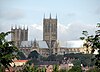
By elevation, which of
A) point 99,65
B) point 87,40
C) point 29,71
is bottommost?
point 29,71

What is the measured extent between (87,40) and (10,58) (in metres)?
4.01

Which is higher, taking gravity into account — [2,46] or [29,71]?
[2,46]

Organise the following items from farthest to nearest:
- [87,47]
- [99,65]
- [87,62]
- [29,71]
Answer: [87,62]
[29,71]
[99,65]
[87,47]

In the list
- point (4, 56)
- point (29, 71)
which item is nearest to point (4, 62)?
point (4, 56)

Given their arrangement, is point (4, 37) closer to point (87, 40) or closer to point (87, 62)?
point (87, 40)

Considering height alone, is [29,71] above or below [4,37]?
below

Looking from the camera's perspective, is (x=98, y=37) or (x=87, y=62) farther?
(x=87, y=62)

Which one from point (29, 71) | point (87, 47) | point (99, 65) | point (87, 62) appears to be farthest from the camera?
point (87, 62)

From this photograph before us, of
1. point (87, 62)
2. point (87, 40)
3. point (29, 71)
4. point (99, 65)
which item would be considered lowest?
point (87, 62)

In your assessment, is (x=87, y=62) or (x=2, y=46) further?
(x=87, y=62)

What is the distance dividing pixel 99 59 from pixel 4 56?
4913 millimetres

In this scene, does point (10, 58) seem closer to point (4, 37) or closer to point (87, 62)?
point (4, 37)

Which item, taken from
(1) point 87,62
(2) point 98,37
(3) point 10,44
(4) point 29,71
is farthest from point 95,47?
(1) point 87,62

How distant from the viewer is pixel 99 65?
2153 cm
